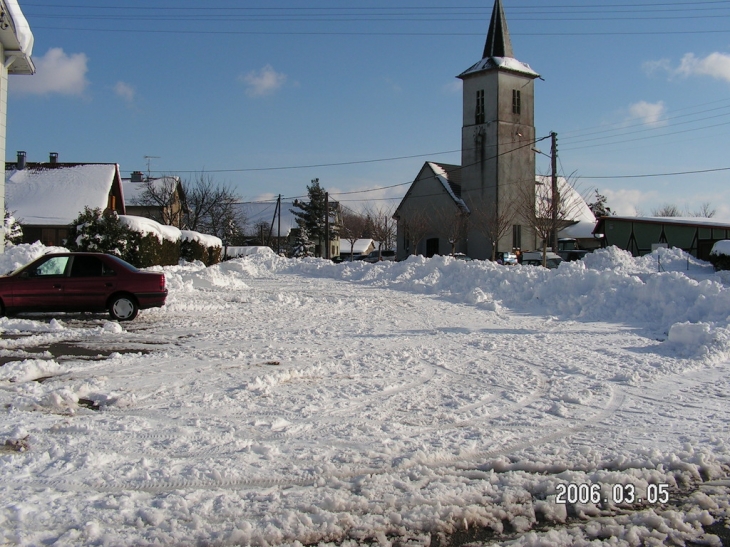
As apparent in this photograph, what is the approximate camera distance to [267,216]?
88.6m

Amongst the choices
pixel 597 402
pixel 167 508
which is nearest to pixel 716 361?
pixel 597 402

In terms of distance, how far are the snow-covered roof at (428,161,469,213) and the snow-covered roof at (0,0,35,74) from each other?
135ft

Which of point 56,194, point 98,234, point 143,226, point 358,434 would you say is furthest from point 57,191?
point 358,434

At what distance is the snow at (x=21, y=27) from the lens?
2031cm

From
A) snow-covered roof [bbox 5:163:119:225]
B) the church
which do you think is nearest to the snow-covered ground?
snow-covered roof [bbox 5:163:119:225]

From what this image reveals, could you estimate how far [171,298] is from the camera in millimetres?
17344

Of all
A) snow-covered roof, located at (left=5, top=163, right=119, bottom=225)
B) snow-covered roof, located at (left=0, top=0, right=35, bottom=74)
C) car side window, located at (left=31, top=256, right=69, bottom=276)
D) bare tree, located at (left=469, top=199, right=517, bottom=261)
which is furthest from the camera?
bare tree, located at (left=469, top=199, right=517, bottom=261)

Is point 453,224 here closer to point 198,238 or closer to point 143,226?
point 198,238

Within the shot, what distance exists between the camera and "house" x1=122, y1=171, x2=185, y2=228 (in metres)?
57.7

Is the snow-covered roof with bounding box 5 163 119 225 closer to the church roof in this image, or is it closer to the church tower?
the church tower

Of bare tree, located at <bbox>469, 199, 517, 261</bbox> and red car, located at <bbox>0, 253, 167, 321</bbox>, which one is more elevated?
bare tree, located at <bbox>469, 199, 517, 261</bbox>

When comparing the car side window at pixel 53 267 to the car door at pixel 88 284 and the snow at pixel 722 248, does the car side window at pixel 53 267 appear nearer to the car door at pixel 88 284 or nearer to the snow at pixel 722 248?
the car door at pixel 88 284

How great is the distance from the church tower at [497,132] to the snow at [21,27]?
3902 cm

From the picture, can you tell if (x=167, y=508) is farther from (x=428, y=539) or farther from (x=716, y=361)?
(x=716, y=361)
